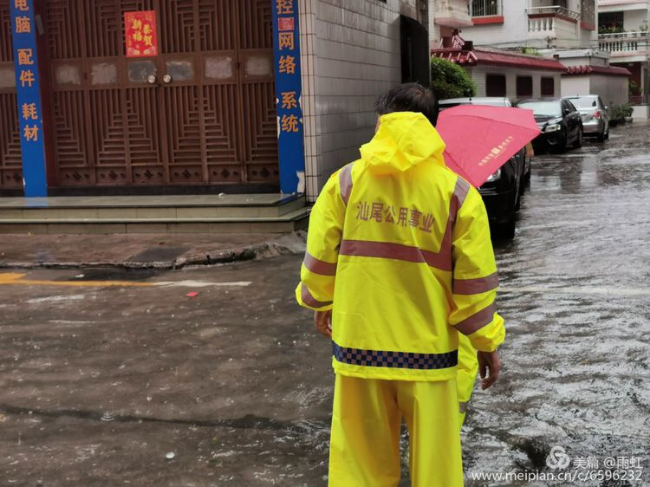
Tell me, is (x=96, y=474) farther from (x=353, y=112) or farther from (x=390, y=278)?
(x=353, y=112)

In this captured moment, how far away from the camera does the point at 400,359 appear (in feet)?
9.57

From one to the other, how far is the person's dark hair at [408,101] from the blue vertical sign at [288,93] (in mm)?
8504

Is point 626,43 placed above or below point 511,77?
above

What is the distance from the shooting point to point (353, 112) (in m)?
13.5

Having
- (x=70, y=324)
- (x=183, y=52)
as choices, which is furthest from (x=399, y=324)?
(x=183, y=52)

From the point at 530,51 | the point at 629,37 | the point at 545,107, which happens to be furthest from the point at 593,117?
the point at 629,37

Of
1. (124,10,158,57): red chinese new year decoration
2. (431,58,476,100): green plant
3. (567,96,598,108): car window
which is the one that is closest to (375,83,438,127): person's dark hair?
(124,10,158,57): red chinese new year decoration

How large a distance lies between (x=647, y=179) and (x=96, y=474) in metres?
14.0

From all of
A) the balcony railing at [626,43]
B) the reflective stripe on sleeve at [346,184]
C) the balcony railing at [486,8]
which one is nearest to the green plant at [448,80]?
the balcony railing at [486,8]

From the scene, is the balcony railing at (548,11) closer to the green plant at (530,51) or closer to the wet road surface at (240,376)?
the green plant at (530,51)

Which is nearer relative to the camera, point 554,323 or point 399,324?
point 399,324

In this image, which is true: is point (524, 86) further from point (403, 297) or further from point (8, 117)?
point (403, 297)

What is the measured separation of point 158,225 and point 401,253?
8166 mm

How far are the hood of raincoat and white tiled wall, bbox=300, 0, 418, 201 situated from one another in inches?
338
